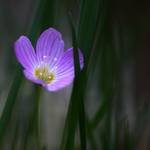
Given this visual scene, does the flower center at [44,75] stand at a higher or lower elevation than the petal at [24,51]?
lower

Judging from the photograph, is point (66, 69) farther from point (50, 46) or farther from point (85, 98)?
point (85, 98)

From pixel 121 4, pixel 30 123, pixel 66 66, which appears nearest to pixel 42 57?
pixel 66 66

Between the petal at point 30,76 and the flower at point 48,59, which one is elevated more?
the flower at point 48,59

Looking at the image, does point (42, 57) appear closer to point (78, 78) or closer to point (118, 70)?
point (78, 78)

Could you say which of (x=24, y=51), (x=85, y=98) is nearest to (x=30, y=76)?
(x=24, y=51)

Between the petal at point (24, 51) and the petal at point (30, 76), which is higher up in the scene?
the petal at point (24, 51)
